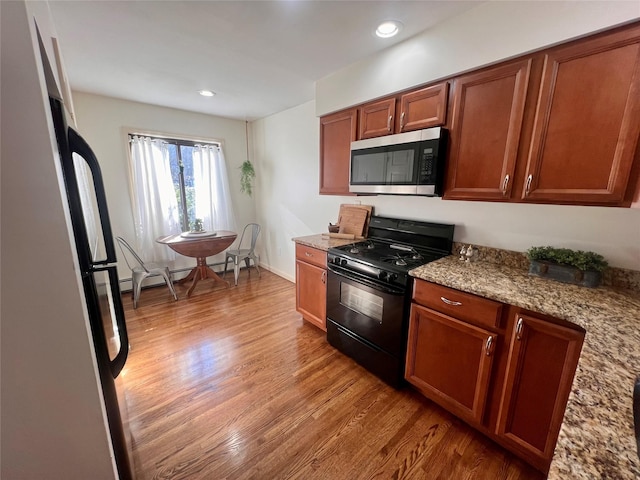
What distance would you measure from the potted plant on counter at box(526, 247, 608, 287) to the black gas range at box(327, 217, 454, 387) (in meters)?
0.57

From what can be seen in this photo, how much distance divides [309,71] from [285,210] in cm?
200

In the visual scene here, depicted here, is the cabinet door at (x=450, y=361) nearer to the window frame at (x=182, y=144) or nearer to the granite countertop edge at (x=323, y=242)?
the granite countertop edge at (x=323, y=242)

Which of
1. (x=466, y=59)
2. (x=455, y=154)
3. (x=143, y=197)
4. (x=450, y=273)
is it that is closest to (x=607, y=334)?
(x=450, y=273)

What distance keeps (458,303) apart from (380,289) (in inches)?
20.2

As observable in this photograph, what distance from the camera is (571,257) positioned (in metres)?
1.49

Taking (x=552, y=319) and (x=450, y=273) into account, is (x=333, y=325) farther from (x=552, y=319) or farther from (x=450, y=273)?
(x=552, y=319)

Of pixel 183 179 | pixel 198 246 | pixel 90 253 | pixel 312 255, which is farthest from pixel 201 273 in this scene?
pixel 90 253

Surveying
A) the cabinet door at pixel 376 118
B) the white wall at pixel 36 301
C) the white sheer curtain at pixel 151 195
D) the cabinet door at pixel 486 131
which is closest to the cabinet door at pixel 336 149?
the cabinet door at pixel 376 118

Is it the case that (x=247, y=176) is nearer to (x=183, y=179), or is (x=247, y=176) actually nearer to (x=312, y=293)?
(x=183, y=179)

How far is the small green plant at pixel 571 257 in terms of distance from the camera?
56.7 inches

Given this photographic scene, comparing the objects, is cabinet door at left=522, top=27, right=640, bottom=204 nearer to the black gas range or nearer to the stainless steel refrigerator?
the black gas range

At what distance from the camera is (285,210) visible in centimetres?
401

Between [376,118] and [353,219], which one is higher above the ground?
[376,118]

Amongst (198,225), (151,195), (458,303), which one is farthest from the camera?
(198,225)
